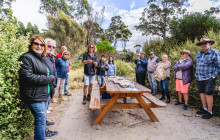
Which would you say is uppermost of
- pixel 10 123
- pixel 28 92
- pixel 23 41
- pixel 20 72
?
pixel 23 41

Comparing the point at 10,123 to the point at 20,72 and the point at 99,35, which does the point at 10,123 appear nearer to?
the point at 20,72

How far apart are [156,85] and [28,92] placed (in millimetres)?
5205

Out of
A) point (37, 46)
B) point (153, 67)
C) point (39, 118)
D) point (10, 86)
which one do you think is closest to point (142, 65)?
point (153, 67)

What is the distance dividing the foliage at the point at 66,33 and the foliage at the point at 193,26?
1388cm

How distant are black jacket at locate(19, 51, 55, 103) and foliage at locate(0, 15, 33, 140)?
10 centimetres

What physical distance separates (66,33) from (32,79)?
19.3 metres

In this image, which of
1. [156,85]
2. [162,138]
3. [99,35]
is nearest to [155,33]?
[99,35]

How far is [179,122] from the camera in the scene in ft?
10.6

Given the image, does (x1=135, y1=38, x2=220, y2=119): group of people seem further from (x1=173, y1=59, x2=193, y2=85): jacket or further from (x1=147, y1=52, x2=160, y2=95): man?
(x1=147, y1=52, x2=160, y2=95): man

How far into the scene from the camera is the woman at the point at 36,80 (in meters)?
1.84

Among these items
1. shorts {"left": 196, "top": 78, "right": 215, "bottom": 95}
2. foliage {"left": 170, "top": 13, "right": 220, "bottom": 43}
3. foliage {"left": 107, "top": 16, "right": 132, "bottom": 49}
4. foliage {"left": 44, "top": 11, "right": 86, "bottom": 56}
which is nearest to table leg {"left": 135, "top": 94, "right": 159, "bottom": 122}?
shorts {"left": 196, "top": 78, "right": 215, "bottom": 95}

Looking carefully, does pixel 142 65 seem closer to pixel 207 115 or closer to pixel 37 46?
pixel 207 115

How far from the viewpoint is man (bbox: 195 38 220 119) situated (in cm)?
331

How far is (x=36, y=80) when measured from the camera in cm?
185
